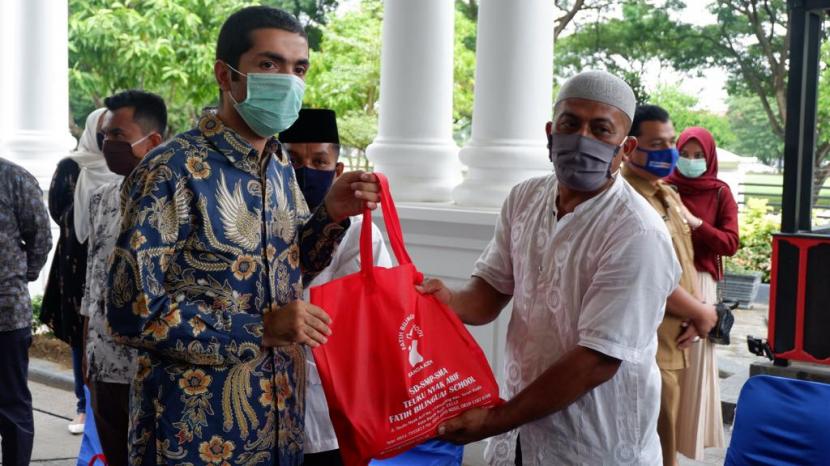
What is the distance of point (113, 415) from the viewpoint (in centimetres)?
329

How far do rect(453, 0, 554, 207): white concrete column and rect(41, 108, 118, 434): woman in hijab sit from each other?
2.01m

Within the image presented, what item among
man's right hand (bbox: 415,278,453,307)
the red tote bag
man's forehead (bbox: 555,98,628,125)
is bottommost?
the red tote bag

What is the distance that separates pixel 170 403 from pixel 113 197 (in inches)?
63.7

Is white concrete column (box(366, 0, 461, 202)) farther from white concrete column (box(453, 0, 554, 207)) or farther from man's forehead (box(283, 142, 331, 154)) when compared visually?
man's forehead (box(283, 142, 331, 154))

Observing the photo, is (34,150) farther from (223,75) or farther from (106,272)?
(223,75)

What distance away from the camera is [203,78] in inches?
770

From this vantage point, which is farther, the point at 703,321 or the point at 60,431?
the point at 60,431

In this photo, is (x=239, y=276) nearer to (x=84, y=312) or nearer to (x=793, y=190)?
(x=84, y=312)

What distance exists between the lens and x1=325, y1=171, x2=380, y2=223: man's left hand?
2.32 metres

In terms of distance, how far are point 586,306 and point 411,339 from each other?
41 cm

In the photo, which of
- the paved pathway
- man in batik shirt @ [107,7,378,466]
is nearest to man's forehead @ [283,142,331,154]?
man in batik shirt @ [107,7,378,466]

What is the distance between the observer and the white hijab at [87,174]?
4.71 metres

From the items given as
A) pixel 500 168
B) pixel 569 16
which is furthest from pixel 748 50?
pixel 500 168

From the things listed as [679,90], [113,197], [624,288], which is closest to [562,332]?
[624,288]
